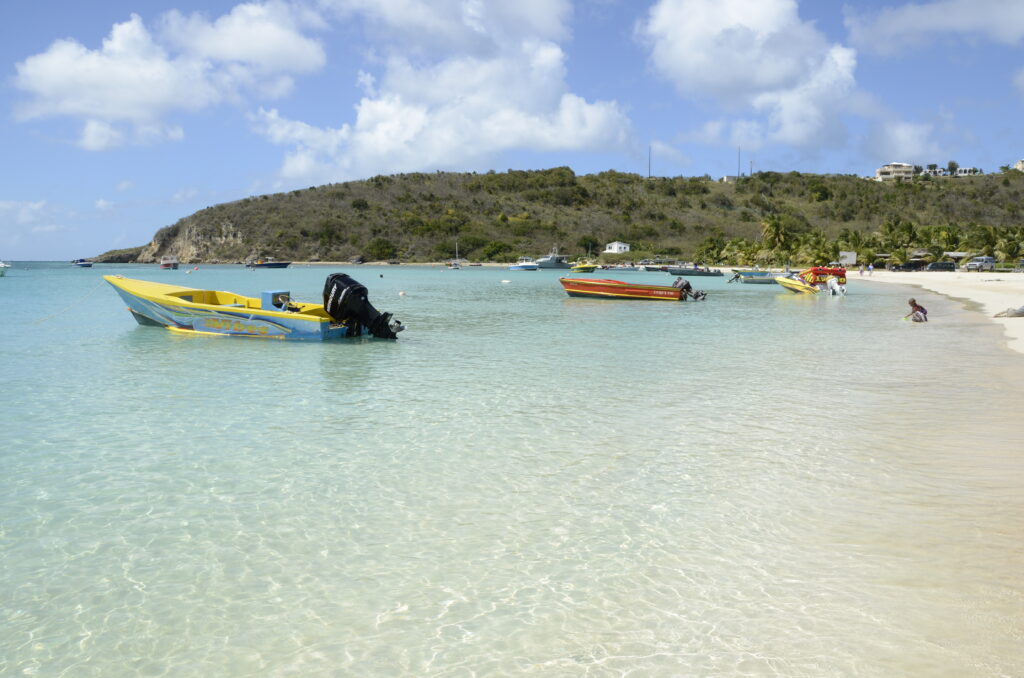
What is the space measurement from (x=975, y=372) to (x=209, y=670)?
15670 mm

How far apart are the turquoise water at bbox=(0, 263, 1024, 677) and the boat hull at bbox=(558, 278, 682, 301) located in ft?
90.0

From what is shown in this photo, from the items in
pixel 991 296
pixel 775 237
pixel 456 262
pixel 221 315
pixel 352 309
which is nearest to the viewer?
pixel 352 309

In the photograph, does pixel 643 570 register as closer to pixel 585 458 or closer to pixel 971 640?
pixel 971 640

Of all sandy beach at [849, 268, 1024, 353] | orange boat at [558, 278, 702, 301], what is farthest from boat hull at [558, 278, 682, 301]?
sandy beach at [849, 268, 1024, 353]

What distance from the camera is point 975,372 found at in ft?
49.9

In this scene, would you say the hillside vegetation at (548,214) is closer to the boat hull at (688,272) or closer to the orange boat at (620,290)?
the boat hull at (688,272)

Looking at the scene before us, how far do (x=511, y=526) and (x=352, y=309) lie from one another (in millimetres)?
14941

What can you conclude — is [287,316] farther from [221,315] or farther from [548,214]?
[548,214]

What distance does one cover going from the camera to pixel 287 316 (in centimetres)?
2019

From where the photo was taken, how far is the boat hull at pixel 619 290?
41.9 metres

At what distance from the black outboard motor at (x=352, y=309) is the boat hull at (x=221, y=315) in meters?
0.21

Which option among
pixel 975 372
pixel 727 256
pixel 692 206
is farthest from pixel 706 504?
pixel 692 206

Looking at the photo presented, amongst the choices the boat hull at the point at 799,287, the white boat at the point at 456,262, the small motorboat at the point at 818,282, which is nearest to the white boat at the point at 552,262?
the white boat at the point at 456,262

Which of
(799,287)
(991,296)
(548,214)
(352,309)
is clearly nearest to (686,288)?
(799,287)
